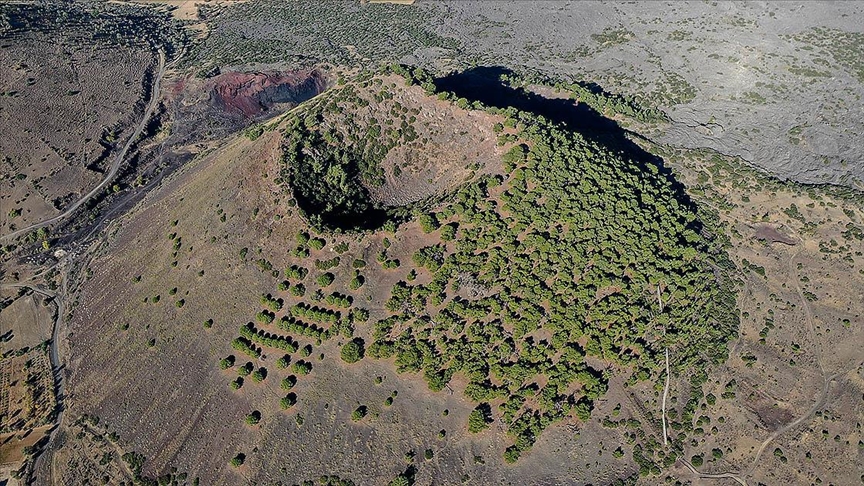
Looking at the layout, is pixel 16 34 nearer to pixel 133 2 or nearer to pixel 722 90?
pixel 133 2

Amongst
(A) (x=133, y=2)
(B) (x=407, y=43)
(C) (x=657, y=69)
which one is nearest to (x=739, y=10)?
(C) (x=657, y=69)

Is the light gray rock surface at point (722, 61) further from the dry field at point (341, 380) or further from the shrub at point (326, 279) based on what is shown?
the shrub at point (326, 279)

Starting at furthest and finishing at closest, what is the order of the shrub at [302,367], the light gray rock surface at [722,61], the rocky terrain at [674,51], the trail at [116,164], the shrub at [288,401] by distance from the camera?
the rocky terrain at [674,51] < the light gray rock surface at [722,61] < the trail at [116,164] < the shrub at [302,367] < the shrub at [288,401]

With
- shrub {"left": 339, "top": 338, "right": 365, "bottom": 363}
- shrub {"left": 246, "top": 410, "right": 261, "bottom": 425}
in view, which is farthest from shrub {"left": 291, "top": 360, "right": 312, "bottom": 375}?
shrub {"left": 246, "top": 410, "right": 261, "bottom": 425}

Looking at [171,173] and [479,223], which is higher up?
[479,223]

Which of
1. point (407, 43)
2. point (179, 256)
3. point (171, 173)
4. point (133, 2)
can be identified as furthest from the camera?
point (133, 2)

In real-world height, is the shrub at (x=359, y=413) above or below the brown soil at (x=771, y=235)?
above

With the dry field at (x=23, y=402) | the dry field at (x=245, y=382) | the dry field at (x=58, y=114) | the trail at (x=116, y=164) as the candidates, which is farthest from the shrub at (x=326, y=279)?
the dry field at (x=58, y=114)
